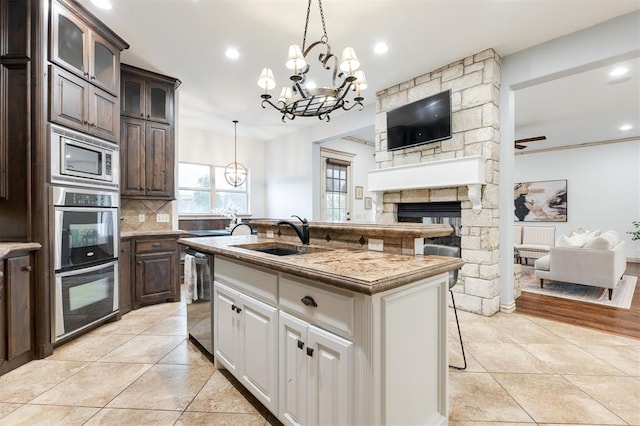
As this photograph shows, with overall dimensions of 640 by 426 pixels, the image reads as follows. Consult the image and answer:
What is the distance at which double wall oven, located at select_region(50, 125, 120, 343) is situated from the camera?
243 cm

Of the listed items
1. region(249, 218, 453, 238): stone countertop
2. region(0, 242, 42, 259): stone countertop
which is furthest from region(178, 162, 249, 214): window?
region(249, 218, 453, 238): stone countertop

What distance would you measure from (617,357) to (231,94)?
5261mm

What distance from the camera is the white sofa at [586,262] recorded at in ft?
12.6

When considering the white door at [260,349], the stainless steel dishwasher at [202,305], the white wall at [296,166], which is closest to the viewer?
the white door at [260,349]

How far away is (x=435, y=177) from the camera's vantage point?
11.5 feet

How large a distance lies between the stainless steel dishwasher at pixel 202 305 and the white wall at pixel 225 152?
424 cm

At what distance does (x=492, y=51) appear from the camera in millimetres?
3219

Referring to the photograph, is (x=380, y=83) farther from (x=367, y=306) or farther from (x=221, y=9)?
(x=367, y=306)

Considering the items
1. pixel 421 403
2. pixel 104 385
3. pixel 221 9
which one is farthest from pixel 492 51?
pixel 104 385

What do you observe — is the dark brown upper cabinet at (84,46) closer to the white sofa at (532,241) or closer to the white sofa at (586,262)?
the white sofa at (586,262)

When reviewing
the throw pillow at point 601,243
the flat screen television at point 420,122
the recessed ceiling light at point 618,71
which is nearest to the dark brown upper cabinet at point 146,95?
the flat screen television at point 420,122

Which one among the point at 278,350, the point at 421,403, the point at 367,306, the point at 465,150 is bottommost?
the point at 421,403

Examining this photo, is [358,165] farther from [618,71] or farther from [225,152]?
[618,71]

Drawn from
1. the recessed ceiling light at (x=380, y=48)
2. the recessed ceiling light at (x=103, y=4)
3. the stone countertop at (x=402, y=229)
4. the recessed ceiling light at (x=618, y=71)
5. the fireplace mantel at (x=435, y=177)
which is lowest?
the stone countertop at (x=402, y=229)
